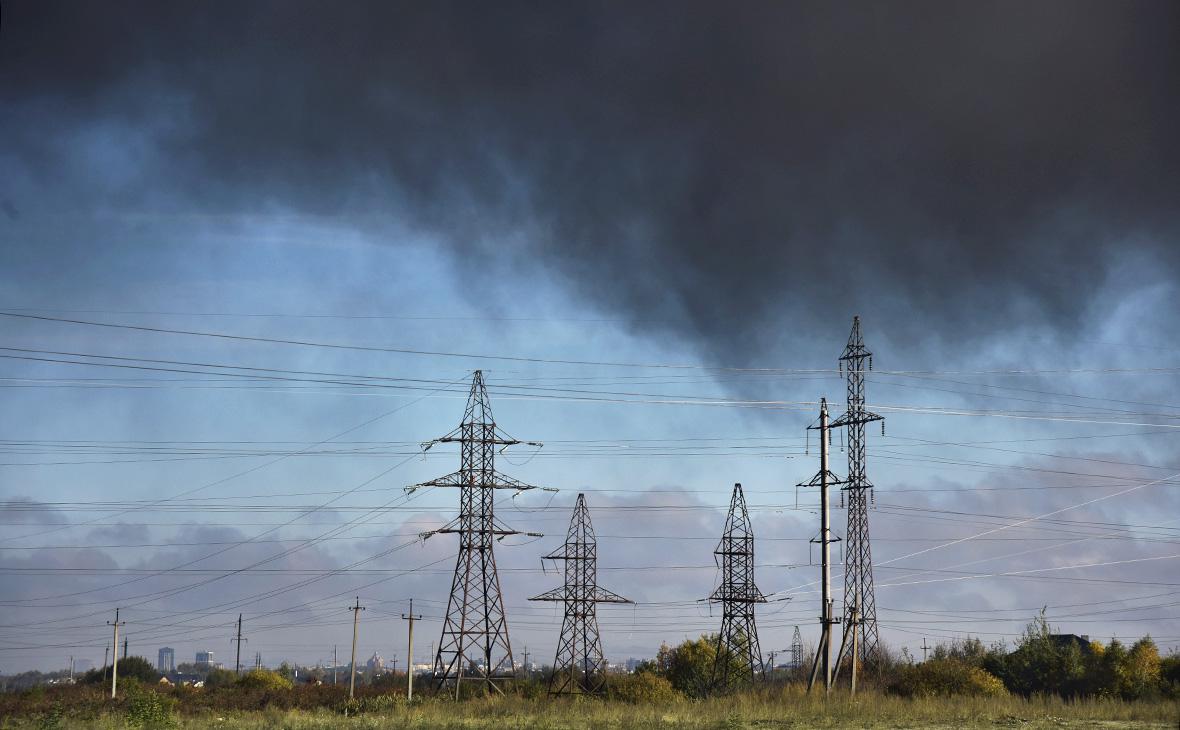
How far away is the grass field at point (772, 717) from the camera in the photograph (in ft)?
109

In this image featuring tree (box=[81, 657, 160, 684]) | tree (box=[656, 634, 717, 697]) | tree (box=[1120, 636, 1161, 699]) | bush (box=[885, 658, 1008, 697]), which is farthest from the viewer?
tree (box=[81, 657, 160, 684])

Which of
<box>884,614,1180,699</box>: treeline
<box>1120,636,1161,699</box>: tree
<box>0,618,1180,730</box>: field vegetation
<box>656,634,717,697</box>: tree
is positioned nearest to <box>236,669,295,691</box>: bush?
<box>0,618,1180,730</box>: field vegetation

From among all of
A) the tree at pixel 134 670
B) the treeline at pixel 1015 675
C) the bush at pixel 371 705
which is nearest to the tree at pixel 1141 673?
the treeline at pixel 1015 675

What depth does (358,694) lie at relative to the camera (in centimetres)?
7844

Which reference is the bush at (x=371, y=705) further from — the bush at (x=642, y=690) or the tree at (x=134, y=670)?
the tree at (x=134, y=670)

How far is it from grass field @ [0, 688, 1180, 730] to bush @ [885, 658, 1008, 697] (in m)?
10.3

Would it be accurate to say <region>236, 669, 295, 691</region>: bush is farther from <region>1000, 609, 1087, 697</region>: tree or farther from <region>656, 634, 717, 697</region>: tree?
<region>1000, 609, 1087, 697</region>: tree

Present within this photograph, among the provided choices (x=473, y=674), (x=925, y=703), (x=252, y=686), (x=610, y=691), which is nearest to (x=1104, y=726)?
(x=925, y=703)

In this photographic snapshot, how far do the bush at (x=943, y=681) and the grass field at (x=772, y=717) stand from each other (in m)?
10.3

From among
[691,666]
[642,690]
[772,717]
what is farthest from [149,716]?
[691,666]

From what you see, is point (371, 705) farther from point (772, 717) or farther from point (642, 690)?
point (772, 717)

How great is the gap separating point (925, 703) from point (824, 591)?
5625 millimetres

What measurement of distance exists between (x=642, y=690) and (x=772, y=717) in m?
31.4

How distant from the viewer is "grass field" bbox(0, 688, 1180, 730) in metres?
33.2
